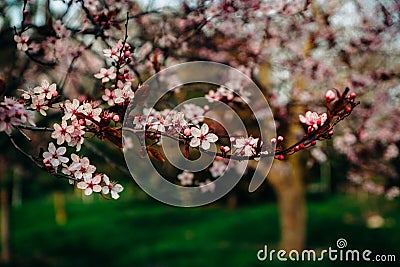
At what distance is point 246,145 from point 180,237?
9648 millimetres

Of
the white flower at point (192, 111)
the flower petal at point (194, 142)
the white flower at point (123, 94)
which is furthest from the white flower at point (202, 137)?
the white flower at point (192, 111)

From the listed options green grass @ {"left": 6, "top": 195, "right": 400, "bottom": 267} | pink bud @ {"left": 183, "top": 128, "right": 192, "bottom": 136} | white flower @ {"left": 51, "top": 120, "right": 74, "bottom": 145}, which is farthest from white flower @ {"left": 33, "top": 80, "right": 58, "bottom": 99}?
green grass @ {"left": 6, "top": 195, "right": 400, "bottom": 267}

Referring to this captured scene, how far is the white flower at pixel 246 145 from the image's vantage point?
1808 millimetres

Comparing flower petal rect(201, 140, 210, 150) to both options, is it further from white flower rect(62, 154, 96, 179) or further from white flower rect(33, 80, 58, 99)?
white flower rect(33, 80, 58, 99)

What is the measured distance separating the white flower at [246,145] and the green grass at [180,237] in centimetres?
632

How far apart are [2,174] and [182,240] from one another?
4.37m

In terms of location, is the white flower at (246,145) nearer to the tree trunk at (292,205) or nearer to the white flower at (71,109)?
the white flower at (71,109)

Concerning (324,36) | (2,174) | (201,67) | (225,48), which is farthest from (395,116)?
(2,174)

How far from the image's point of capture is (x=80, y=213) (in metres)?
16.5

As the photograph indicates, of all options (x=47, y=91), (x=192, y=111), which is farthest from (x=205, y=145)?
(x=192, y=111)

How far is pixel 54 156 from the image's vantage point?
6.16 feet

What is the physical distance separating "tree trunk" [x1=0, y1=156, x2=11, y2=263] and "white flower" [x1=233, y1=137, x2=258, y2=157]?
8938 mm

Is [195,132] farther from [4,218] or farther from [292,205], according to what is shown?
[4,218]

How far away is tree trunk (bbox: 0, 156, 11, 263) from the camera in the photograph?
32.5 ft
